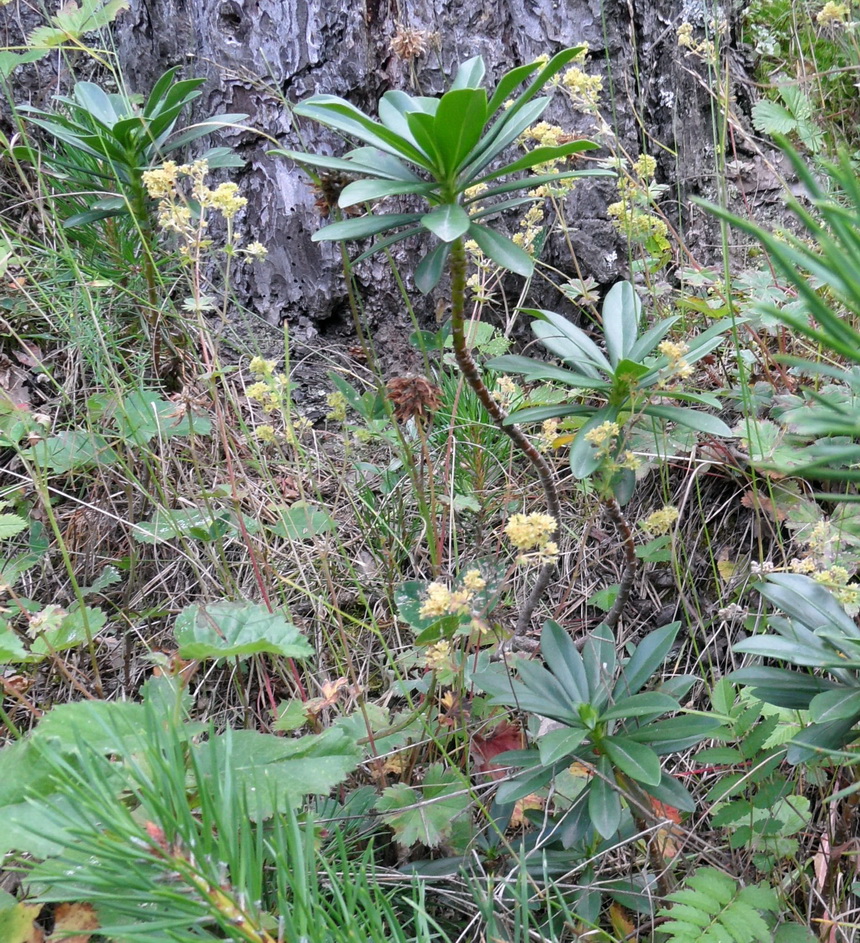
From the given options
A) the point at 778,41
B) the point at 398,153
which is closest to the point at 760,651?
the point at 398,153

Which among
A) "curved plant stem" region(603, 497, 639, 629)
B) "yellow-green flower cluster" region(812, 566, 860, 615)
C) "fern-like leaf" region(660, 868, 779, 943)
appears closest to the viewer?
"fern-like leaf" region(660, 868, 779, 943)

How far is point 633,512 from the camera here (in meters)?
2.00

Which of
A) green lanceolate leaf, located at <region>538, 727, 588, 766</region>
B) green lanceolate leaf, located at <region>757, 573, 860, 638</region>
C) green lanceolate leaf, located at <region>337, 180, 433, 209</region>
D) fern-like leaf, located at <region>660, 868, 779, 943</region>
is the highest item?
green lanceolate leaf, located at <region>337, 180, 433, 209</region>

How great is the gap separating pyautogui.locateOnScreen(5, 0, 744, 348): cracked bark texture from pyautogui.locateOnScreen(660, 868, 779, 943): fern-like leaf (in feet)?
5.65

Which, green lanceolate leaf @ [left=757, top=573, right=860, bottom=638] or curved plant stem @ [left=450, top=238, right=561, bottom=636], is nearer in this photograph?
green lanceolate leaf @ [left=757, top=573, right=860, bottom=638]

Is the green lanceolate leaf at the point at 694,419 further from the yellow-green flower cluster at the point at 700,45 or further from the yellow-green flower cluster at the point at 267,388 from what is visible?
the yellow-green flower cluster at the point at 700,45

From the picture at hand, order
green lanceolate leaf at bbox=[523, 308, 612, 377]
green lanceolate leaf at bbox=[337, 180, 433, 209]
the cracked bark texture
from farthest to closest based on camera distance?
the cracked bark texture → green lanceolate leaf at bbox=[523, 308, 612, 377] → green lanceolate leaf at bbox=[337, 180, 433, 209]

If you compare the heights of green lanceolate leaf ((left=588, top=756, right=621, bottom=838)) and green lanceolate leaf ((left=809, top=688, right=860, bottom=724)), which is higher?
green lanceolate leaf ((left=809, top=688, right=860, bottom=724))

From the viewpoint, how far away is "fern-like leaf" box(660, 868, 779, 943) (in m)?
1.12

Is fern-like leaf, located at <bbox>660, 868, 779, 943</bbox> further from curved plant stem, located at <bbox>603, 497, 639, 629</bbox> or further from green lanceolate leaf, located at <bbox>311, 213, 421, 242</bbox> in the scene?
green lanceolate leaf, located at <bbox>311, 213, 421, 242</bbox>

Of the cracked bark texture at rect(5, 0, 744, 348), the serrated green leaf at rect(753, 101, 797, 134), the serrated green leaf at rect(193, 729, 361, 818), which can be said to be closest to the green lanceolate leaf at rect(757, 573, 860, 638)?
the serrated green leaf at rect(193, 729, 361, 818)

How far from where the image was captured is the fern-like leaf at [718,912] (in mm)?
1117

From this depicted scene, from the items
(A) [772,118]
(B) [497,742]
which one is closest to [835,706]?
(B) [497,742]

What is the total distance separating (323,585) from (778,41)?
2694 millimetres
